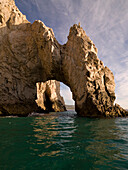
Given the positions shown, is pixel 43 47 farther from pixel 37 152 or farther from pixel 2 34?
pixel 37 152

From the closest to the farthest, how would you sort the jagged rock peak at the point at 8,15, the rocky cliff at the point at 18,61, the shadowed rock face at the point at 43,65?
the shadowed rock face at the point at 43,65 < the rocky cliff at the point at 18,61 < the jagged rock peak at the point at 8,15

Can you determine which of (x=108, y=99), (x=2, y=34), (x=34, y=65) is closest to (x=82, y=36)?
(x=34, y=65)

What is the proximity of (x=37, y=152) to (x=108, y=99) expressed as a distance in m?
14.3

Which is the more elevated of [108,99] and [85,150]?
[108,99]

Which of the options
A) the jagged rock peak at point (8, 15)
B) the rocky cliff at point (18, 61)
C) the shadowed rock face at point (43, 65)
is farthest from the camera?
the jagged rock peak at point (8, 15)

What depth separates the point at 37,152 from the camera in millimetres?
3486

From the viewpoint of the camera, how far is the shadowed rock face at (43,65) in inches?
658

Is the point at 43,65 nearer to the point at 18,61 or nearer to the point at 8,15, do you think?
the point at 18,61

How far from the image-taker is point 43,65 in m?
21.4

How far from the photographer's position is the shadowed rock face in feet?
54.9

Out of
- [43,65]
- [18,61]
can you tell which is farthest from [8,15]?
[43,65]

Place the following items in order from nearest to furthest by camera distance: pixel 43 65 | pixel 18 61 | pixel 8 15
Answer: pixel 18 61 → pixel 43 65 → pixel 8 15

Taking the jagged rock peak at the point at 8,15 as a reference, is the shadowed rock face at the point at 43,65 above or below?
below

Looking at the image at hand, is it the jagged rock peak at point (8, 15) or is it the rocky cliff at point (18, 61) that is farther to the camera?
the jagged rock peak at point (8, 15)
